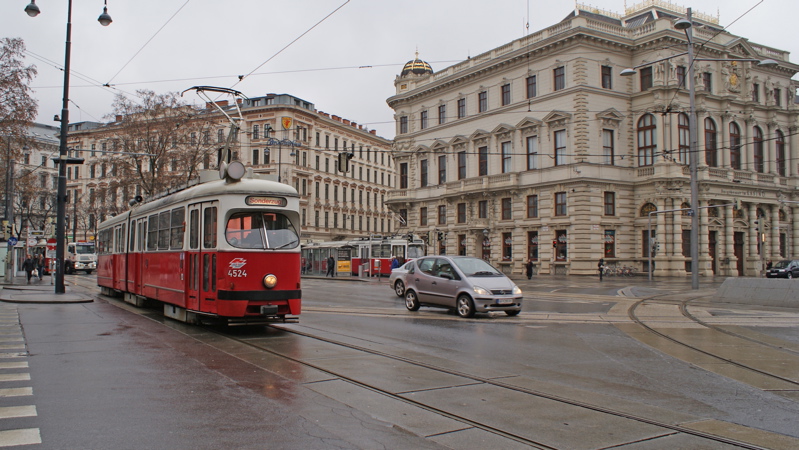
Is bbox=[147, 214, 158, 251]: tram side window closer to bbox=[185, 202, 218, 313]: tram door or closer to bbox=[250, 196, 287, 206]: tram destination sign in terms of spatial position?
bbox=[185, 202, 218, 313]: tram door

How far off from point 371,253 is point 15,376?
1507 inches

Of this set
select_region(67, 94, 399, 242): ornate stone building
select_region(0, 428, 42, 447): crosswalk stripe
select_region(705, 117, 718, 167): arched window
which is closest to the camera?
select_region(0, 428, 42, 447): crosswalk stripe

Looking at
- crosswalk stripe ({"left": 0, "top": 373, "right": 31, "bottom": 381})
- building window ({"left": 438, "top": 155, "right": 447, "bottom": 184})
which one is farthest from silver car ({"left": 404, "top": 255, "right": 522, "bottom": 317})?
building window ({"left": 438, "top": 155, "right": 447, "bottom": 184})

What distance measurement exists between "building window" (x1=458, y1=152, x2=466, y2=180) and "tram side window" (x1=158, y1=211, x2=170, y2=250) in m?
42.3

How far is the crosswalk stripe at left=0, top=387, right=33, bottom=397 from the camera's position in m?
6.78

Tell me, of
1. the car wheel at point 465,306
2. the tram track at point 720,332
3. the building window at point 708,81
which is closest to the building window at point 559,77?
the building window at point 708,81

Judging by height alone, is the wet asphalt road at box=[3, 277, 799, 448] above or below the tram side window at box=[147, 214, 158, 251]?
below

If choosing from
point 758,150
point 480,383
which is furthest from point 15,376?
point 758,150

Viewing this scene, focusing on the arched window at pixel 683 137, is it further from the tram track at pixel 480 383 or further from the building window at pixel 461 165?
the tram track at pixel 480 383

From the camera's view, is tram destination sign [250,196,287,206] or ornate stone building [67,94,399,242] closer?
tram destination sign [250,196,287,206]

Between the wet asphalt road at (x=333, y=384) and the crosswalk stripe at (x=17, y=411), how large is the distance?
150 millimetres

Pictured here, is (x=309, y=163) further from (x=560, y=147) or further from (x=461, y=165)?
(x=560, y=147)

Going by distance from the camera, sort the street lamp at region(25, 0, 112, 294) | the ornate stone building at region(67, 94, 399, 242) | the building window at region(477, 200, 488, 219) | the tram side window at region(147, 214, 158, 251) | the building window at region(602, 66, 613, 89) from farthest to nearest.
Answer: the ornate stone building at region(67, 94, 399, 242) → the building window at region(477, 200, 488, 219) → the building window at region(602, 66, 613, 89) → the street lamp at region(25, 0, 112, 294) → the tram side window at region(147, 214, 158, 251)

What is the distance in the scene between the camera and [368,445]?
5.18m
